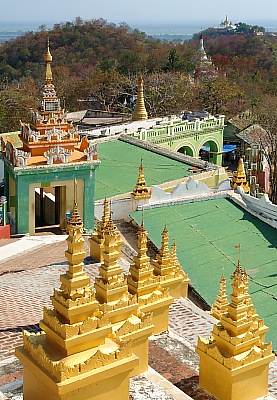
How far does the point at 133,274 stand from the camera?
1098cm

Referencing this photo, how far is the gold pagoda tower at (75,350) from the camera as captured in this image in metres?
8.05

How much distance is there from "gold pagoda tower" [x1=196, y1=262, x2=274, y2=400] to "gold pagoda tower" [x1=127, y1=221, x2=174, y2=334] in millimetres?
1538

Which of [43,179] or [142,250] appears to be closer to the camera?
[142,250]

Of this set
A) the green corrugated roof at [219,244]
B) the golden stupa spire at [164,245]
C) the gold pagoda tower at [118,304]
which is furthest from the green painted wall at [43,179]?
the gold pagoda tower at [118,304]

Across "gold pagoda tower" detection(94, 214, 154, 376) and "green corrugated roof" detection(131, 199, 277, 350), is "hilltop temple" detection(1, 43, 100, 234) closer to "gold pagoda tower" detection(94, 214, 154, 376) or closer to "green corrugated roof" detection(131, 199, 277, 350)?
"green corrugated roof" detection(131, 199, 277, 350)

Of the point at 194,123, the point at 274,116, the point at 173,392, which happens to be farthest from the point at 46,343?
the point at 274,116

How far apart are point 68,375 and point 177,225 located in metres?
→ 11.3

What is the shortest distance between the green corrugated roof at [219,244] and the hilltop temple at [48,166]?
213 centimetres

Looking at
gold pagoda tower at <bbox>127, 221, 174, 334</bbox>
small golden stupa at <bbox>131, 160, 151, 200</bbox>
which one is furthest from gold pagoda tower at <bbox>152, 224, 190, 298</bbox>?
small golden stupa at <bbox>131, 160, 151, 200</bbox>

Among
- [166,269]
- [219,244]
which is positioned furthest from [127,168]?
[166,269]

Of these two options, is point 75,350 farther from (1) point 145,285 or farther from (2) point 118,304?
(1) point 145,285

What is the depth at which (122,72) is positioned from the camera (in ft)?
219

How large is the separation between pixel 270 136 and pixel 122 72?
33.6 m

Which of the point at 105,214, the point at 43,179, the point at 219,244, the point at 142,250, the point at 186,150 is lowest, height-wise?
the point at 186,150
